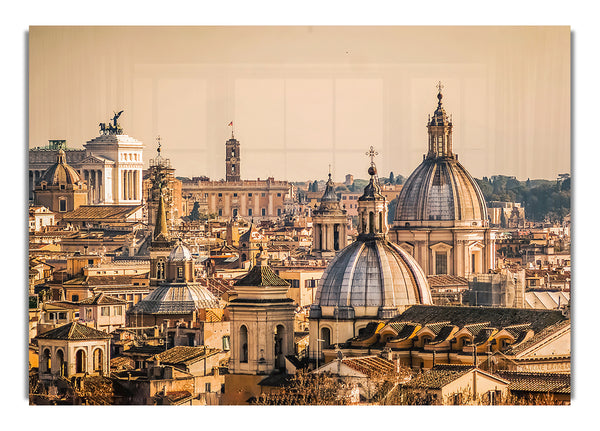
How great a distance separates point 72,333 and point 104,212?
27321mm

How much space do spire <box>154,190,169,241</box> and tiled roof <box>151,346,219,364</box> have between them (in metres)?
17.6

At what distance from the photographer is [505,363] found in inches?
1529

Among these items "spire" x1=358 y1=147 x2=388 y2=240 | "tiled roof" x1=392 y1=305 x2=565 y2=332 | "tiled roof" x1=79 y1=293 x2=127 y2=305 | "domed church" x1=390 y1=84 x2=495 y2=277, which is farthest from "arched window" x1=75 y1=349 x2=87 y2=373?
"domed church" x1=390 y1=84 x2=495 y2=277

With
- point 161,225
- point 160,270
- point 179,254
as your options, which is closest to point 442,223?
point 179,254

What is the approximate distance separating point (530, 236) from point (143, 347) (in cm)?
939

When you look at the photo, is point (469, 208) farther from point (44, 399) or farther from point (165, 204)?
point (44, 399)

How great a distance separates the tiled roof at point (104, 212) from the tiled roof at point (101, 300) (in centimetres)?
1162

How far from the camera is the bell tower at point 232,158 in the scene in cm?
4288

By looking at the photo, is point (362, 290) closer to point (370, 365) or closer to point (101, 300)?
point (370, 365)

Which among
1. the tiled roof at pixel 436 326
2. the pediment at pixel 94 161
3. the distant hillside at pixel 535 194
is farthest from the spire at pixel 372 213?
the pediment at pixel 94 161

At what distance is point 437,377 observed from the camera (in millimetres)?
37344

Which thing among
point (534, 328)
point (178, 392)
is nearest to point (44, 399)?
point (178, 392)

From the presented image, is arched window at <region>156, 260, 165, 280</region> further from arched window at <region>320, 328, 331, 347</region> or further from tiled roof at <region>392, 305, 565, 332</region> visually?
tiled roof at <region>392, 305, 565, 332</region>

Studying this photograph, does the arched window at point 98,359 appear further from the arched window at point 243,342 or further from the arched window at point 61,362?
the arched window at point 243,342
